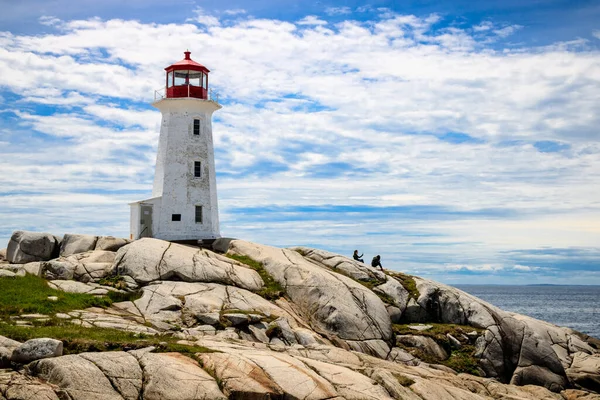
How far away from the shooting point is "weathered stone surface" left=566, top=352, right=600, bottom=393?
3334 centimetres

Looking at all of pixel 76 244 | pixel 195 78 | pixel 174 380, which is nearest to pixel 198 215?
pixel 76 244

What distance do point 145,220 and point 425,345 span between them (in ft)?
66.8

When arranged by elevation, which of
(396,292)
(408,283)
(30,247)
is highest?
(30,247)

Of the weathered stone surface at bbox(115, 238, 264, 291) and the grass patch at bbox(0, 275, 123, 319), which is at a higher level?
the weathered stone surface at bbox(115, 238, 264, 291)

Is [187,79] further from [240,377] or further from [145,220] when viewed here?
[240,377]

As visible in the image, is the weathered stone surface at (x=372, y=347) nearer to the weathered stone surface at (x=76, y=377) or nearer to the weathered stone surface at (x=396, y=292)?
the weathered stone surface at (x=396, y=292)

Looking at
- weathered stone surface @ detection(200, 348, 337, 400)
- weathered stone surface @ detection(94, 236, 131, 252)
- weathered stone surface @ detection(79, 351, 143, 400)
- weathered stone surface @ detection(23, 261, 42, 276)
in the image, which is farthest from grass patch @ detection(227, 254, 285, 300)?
weathered stone surface @ detection(79, 351, 143, 400)

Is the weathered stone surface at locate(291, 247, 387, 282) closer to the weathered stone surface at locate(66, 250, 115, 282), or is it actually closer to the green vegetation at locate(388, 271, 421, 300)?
the green vegetation at locate(388, 271, 421, 300)

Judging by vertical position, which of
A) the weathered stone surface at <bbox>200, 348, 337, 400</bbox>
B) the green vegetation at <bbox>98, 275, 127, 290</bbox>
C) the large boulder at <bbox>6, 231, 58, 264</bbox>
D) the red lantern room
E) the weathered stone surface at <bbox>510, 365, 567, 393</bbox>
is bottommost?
the weathered stone surface at <bbox>510, 365, 567, 393</bbox>

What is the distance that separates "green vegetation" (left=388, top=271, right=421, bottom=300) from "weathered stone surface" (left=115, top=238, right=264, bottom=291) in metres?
9.60

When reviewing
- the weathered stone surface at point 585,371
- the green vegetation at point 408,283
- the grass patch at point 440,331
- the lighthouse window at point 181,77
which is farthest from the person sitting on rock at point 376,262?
the lighthouse window at point 181,77

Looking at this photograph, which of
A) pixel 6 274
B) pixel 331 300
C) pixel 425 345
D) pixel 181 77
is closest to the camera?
pixel 6 274

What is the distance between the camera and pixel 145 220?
139ft

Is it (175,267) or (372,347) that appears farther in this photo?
(175,267)
